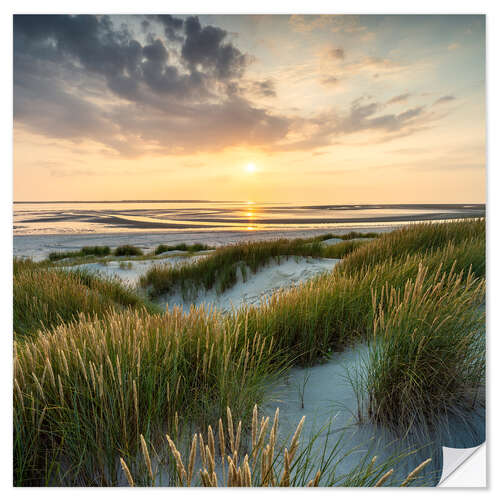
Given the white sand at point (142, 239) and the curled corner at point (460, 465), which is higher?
the white sand at point (142, 239)

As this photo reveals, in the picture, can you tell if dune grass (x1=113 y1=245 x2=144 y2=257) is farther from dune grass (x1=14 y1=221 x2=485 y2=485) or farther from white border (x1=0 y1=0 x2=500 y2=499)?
dune grass (x1=14 y1=221 x2=485 y2=485)

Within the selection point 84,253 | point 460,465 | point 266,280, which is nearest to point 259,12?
point 460,465

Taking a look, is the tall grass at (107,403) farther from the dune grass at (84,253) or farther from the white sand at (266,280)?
the white sand at (266,280)

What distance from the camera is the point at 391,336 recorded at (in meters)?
1.66

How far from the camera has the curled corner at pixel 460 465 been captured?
1681 millimetres

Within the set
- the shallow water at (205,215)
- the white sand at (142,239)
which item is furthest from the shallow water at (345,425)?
the white sand at (142,239)

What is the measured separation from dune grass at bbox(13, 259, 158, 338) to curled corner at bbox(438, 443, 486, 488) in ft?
7.06

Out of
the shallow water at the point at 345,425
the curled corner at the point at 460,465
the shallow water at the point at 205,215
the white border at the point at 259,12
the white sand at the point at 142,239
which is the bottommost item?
the curled corner at the point at 460,465

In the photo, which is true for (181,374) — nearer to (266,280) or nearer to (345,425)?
(345,425)

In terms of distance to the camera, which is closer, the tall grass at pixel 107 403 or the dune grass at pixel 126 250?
the tall grass at pixel 107 403

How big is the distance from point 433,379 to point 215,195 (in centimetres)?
216

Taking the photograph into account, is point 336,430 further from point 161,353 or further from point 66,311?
point 66,311

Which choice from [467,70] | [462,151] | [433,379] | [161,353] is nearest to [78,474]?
[161,353]

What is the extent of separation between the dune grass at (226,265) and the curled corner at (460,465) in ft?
11.0
